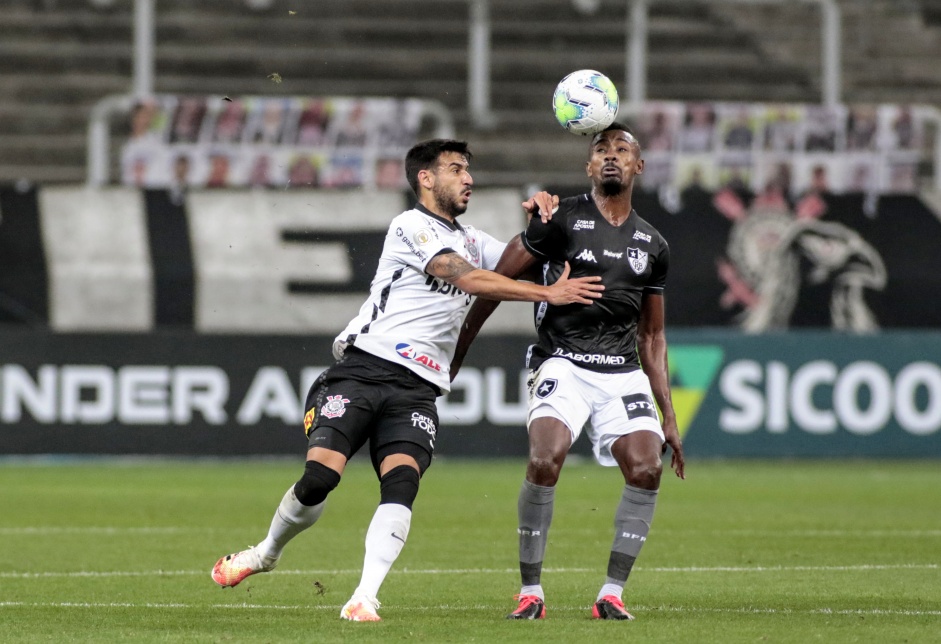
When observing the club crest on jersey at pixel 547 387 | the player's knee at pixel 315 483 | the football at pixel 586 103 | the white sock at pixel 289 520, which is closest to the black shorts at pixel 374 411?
the player's knee at pixel 315 483

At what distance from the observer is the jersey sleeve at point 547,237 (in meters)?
8.12

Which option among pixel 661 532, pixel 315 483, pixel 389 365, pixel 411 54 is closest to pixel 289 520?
pixel 315 483

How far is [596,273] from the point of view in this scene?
807cm

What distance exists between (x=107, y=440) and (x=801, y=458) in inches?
302

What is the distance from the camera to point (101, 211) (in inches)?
731

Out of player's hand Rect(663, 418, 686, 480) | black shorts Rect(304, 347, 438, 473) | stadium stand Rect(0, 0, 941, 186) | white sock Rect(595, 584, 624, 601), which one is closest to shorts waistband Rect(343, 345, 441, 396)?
black shorts Rect(304, 347, 438, 473)

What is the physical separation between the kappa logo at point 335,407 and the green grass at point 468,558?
950 mm

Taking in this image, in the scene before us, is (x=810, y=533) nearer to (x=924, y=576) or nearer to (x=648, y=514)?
(x=924, y=576)

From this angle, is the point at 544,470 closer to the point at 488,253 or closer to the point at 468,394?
the point at 488,253

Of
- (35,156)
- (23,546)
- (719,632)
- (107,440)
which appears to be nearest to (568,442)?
(719,632)

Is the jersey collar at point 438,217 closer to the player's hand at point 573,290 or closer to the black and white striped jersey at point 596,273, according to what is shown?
the black and white striped jersey at point 596,273

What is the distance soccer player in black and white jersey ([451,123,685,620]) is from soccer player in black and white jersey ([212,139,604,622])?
0.60 ft

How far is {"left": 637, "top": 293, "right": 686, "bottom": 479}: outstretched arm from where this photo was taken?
27.0ft

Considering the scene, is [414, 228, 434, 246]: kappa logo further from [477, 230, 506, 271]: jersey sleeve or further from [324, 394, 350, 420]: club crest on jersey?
[324, 394, 350, 420]: club crest on jersey
